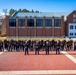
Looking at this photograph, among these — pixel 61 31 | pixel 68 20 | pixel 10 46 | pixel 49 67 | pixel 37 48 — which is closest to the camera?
pixel 49 67

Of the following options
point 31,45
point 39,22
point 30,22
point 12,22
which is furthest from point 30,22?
point 31,45

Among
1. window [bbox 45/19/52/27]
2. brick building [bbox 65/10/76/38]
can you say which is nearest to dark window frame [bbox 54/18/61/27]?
window [bbox 45/19/52/27]

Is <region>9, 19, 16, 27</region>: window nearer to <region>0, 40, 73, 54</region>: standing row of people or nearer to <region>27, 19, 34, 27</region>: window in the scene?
<region>27, 19, 34, 27</region>: window

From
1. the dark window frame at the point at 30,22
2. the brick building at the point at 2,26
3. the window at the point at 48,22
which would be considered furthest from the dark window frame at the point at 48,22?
the brick building at the point at 2,26

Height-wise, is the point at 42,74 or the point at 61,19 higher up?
the point at 61,19

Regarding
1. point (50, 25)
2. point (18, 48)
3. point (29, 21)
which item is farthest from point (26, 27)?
point (18, 48)

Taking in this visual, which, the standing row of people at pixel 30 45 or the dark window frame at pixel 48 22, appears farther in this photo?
the dark window frame at pixel 48 22

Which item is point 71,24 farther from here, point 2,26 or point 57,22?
point 2,26

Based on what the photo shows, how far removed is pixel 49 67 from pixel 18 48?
10.1 metres

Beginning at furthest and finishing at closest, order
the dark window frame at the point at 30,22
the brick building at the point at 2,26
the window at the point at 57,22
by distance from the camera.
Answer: the brick building at the point at 2,26 < the window at the point at 57,22 < the dark window frame at the point at 30,22

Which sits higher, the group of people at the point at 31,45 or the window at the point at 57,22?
the window at the point at 57,22

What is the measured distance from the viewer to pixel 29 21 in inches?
2633

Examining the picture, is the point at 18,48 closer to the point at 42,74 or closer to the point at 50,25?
the point at 42,74

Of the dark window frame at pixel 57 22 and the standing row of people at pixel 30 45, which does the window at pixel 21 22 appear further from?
the standing row of people at pixel 30 45
